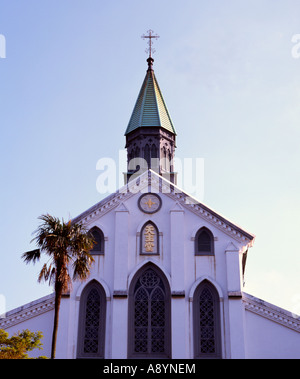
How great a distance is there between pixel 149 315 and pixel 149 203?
657 cm

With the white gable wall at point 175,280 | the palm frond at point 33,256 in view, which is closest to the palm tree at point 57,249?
the palm frond at point 33,256

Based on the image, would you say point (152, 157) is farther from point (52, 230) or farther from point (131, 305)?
point (52, 230)

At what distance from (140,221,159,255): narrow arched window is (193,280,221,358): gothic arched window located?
11.2ft

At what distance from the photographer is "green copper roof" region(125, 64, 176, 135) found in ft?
146

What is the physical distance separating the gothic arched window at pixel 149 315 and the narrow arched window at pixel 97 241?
268 centimetres

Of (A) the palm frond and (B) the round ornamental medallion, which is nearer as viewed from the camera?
(A) the palm frond

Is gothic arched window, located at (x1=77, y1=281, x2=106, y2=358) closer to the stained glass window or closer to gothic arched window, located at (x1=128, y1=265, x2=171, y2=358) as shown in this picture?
gothic arched window, located at (x1=128, y1=265, x2=171, y2=358)

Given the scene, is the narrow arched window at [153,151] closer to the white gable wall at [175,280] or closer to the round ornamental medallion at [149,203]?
the round ornamental medallion at [149,203]

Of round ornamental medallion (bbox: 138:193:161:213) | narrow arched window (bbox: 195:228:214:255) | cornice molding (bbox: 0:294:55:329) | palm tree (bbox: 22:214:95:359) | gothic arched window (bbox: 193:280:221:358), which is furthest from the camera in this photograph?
round ornamental medallion (bbox: 138:193:161:213)

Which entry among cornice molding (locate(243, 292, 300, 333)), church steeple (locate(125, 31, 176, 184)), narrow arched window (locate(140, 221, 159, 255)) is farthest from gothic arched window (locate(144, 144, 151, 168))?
cornice molding (locate(243, 292, 300, 333))

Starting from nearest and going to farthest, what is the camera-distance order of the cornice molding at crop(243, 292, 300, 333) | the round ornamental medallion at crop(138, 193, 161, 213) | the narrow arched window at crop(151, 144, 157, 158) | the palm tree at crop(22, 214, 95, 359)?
the palm tree at crop(22, 214, 95, 359) → the cornice molding at crop(243, 292, 300, 333) → the round ornamental medallion at crop(138, 193, 161, 213) → the narrow arched window at crop(151, 144, 157, 158)

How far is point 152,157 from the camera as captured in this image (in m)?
43.0

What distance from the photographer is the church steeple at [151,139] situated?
141 feet

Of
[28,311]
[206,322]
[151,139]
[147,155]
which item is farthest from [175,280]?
[151,139]
